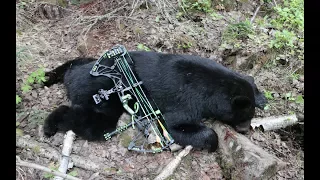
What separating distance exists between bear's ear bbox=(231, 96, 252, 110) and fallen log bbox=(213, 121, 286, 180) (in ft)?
0.95

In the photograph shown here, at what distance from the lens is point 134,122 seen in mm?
4090

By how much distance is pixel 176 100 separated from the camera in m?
4.17

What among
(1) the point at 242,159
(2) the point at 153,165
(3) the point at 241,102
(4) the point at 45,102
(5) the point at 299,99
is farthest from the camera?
(5) the point at 299,99

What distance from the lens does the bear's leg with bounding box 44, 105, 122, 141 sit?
399 cm

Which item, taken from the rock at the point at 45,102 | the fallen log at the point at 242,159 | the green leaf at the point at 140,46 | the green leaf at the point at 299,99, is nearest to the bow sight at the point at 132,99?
the fallen log at the point at 242,159

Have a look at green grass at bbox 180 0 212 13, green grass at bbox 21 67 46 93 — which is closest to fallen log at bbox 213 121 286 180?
green grass at bbox 21 67 46 93

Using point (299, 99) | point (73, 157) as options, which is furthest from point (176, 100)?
point (299, 99)

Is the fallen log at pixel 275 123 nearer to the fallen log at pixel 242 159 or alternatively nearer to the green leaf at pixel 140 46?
the fallen log at pixel 242 159

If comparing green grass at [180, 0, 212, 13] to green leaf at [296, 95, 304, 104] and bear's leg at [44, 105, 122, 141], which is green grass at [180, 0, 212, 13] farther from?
bear's leg at [44, 105, 122, 141]

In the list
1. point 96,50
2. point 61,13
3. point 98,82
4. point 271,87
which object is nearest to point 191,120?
point 98,82

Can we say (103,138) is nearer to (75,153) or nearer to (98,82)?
(75,153)

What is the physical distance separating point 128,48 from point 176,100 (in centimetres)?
163

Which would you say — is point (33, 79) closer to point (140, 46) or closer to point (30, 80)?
point (30, 80)

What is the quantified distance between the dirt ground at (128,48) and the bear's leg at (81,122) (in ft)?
0.32
